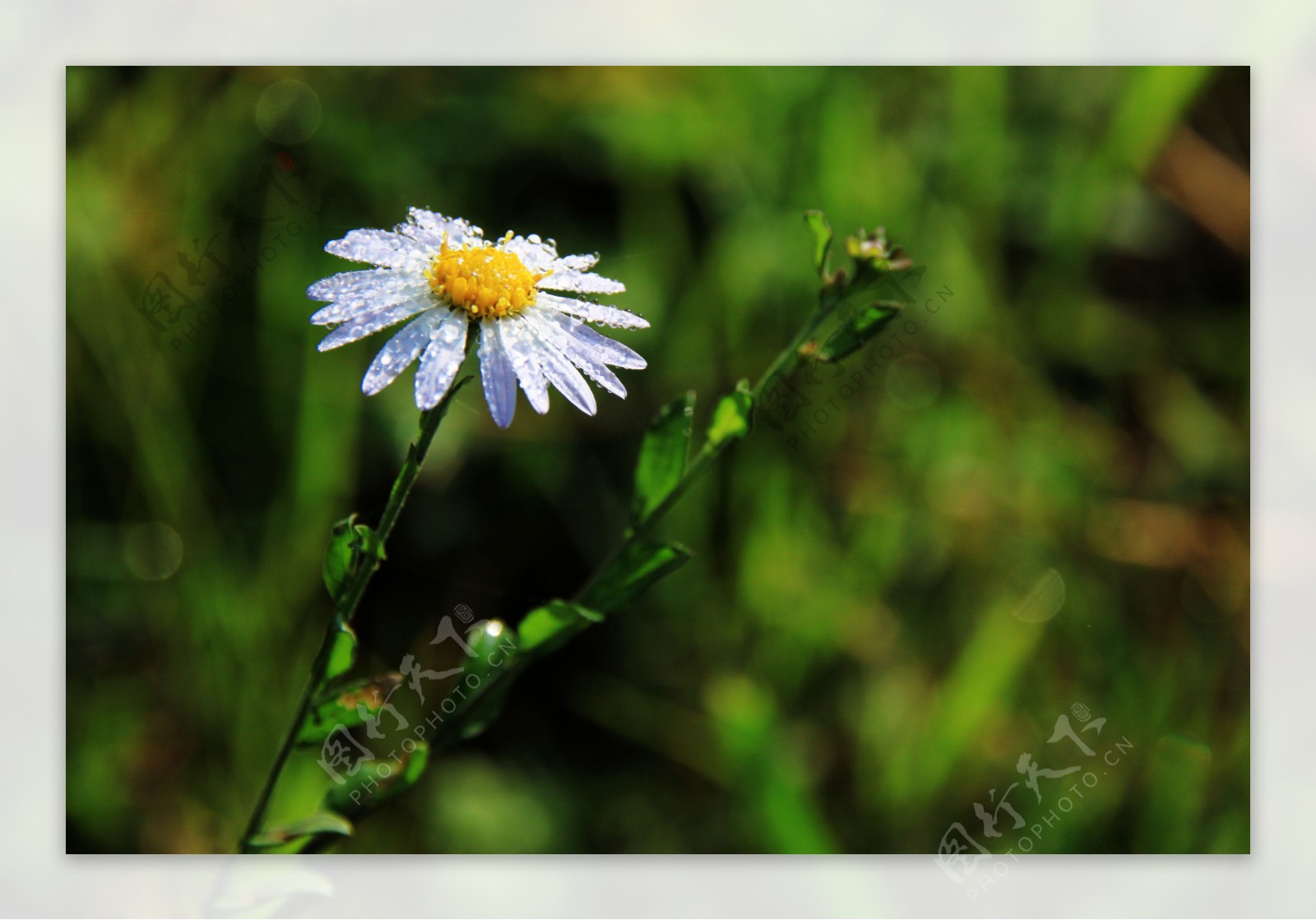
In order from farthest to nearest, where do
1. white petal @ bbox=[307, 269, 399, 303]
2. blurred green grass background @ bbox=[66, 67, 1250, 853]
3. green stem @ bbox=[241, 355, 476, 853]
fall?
1. blurred green grass background @ bbox=[66, 67, 1250, 853]
2. white petal @ bbox=[307, 269, 399, 303]
3. green stem @ bbox=[241, 355, 476, 853]

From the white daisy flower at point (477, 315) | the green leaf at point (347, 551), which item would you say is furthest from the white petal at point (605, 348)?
the green leaf at point (347, 551)

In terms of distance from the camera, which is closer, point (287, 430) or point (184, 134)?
point (184, 134)

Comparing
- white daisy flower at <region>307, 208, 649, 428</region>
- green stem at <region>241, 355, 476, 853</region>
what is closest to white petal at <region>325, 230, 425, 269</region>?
white daisy flower at <region>307, 208, 649, 428</region>

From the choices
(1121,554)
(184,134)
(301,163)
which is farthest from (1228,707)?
(184,134)

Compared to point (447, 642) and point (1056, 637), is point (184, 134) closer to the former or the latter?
point (447, 642)

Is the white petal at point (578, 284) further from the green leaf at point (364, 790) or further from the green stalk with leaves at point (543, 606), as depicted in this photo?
the green leaf at point (364, 790)

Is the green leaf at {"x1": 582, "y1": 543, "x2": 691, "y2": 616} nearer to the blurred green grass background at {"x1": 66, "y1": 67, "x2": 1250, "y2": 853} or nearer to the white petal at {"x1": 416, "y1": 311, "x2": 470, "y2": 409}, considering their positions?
the white petal at {"x1": 416, "y1": 311, "x2": 470, "y2": 409}
